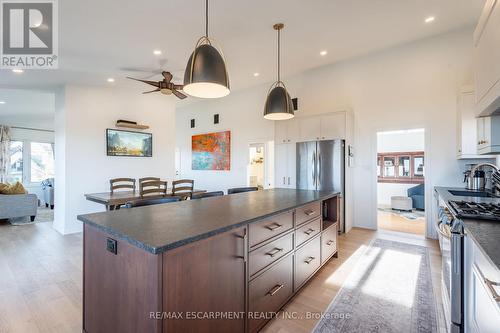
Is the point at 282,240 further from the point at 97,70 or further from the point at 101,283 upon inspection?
the point at 97,70

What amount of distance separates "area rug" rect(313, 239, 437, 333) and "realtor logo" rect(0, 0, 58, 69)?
4394 mm

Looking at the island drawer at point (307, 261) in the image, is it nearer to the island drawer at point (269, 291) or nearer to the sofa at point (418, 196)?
the island drawer at point (269, 291)

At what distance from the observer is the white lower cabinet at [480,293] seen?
0.91 m

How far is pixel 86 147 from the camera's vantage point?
479cm

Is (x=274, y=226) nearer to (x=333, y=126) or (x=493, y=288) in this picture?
(x=493, y=288)

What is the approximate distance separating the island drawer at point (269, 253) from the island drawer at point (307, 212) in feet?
0.65

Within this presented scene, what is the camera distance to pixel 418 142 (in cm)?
717

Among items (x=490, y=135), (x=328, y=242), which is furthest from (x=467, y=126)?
(x=328, y=242)

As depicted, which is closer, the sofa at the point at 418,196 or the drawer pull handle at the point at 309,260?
the drawer pull handle at the point at 309,260

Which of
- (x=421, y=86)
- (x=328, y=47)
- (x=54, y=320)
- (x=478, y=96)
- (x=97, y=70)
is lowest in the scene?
(x=54, y=320)

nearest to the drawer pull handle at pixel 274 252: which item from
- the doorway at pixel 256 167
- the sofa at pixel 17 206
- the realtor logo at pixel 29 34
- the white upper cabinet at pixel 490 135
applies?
the white upper cabinet at pixel 490 135

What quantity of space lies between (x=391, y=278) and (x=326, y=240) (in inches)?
30.0

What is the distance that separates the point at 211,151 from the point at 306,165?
3.54 meters

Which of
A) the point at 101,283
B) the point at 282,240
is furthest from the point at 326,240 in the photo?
the point at 101,283
